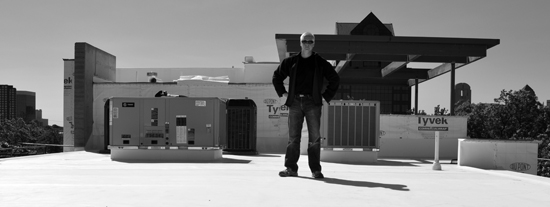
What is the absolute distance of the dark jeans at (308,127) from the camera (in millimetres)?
5117

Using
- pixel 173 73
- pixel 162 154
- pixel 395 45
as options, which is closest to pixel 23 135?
pixel 173 73

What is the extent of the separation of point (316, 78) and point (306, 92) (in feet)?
0.63

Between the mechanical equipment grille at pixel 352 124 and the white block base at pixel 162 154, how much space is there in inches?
121

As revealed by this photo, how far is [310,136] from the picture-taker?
5.25 meters

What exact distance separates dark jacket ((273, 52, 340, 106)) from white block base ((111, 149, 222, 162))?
16.4 feet

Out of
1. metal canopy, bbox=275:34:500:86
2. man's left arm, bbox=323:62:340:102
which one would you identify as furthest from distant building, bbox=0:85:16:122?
man's left arm, bbox=323:62:340:102

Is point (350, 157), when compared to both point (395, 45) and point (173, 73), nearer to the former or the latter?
point (395, 45)

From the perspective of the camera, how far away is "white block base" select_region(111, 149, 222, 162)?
980cm

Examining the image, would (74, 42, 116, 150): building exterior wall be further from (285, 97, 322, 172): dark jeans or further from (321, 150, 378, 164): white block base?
(285, 97, 322, 172): dark jeans

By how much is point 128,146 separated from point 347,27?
49.7 meters

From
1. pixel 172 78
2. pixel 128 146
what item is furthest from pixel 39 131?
pixel 128 146

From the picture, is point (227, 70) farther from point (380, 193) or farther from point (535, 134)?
point (535, 134)

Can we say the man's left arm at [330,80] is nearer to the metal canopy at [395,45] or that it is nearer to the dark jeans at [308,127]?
the dark jeans at [308,127]

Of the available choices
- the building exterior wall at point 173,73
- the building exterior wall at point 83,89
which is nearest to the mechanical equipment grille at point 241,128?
the building exterior wall at point 83,89
